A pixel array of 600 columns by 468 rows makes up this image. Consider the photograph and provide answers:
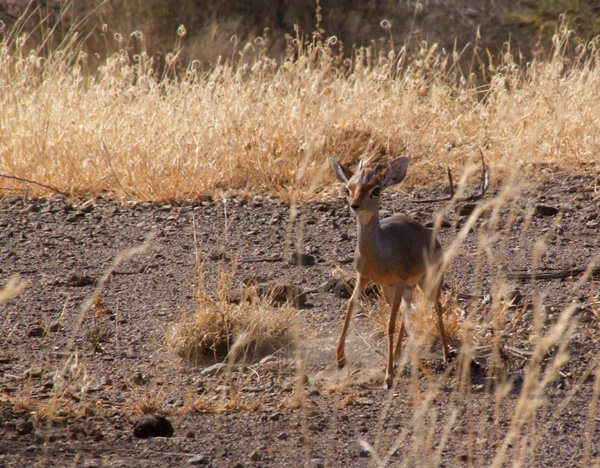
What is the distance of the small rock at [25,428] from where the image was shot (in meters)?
3.13

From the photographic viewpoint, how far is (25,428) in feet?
10.3

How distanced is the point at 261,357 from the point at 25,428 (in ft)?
4.45

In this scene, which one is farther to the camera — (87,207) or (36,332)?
(87,207)

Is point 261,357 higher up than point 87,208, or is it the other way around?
point 261,357

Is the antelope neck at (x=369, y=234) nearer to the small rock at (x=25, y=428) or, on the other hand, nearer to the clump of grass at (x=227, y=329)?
the clump of grass at (x=227, y=329)

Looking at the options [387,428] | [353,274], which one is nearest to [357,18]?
[353,274]

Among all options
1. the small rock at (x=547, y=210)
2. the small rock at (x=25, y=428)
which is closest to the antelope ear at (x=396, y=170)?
the small rock at (x=25, y=428)

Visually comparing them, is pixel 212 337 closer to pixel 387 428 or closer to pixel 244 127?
pixel 387 428

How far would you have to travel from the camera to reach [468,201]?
250 inches

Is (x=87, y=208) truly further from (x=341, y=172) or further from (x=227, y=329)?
(x=341, y=172)

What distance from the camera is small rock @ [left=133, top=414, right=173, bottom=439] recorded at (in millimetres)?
3170

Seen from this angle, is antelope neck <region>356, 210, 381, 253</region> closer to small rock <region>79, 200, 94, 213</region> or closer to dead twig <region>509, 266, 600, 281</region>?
dead twig <region>509, 266, 600, 281</region>

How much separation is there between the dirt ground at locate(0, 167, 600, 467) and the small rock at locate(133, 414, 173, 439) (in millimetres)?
41

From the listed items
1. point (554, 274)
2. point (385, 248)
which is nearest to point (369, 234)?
point (385, 248)
